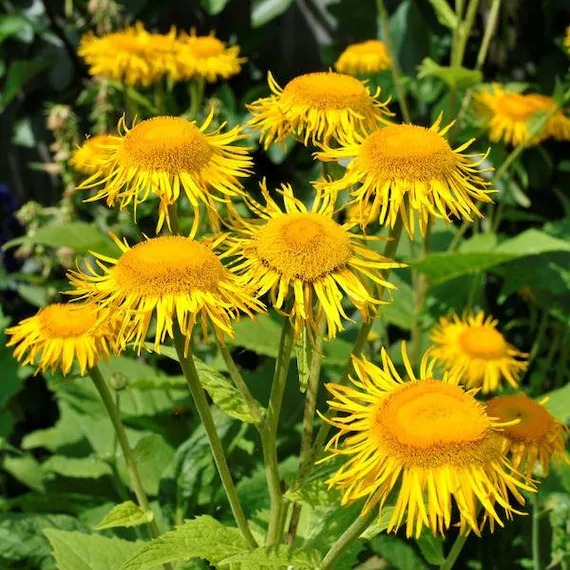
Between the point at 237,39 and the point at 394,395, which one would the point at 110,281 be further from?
the point at 237,39

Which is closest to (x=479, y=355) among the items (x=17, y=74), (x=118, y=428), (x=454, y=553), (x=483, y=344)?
(x=483, y=344)

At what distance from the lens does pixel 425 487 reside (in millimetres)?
769

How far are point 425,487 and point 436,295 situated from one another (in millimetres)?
1195

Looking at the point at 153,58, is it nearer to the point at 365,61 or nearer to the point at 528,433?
the point at 365,61

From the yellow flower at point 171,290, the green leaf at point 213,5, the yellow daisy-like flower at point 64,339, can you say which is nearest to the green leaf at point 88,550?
the yellow daisy-like flower at point 64,339

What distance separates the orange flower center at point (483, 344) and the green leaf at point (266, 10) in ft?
4.37

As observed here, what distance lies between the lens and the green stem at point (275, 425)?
3.03ft

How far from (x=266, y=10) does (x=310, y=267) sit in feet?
6.19

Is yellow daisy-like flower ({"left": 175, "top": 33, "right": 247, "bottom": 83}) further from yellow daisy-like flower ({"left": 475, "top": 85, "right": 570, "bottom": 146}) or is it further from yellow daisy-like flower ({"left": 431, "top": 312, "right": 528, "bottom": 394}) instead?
yellow daisy-like flower ({"left": 431, "top": 312, "right": 528, "bottom": 394})

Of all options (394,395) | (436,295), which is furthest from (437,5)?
(394,395)

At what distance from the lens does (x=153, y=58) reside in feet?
6.15

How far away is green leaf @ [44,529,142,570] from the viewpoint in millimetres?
1222

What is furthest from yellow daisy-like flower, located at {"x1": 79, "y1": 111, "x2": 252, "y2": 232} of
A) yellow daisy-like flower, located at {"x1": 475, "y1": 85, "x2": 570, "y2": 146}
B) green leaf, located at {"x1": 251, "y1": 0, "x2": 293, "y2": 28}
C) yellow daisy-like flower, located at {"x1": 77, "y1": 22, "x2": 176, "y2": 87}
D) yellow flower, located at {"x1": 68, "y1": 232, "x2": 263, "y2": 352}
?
green leaf, located at {"x1": 251, "y1": 0, "x2": 293, "y2": 28}

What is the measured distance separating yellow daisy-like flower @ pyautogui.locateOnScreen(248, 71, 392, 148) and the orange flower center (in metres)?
0.61
